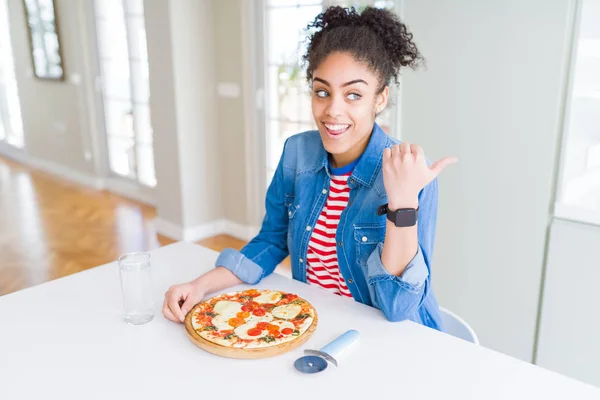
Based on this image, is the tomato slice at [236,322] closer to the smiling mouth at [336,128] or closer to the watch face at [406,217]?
the watch face at [406,217]

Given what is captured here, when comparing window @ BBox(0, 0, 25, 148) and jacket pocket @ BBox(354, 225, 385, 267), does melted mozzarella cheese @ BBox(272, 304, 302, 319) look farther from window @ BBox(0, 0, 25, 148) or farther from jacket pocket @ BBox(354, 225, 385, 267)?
window @ BBox(0, 0, 25, 148)

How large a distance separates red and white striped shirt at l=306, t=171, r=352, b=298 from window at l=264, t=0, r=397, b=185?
194 centimetres

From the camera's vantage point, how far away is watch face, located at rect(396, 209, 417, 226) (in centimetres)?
113

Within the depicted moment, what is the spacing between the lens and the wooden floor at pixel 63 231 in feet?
11.3

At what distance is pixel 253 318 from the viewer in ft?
3.76

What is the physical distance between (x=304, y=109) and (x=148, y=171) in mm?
1885

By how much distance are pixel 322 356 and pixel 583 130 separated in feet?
4.60

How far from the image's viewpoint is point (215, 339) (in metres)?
1.04

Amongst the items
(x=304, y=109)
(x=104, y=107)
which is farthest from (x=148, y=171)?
(x=304, y=109)

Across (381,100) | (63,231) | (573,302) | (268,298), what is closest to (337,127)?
(381,100)

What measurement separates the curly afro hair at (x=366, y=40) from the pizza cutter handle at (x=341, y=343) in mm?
613

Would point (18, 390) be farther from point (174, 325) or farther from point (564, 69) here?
point (564, 69)

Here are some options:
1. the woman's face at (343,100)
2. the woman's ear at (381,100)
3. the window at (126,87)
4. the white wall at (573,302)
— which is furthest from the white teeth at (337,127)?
the window at (126,87)

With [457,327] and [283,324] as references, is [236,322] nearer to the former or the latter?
[283,324]
